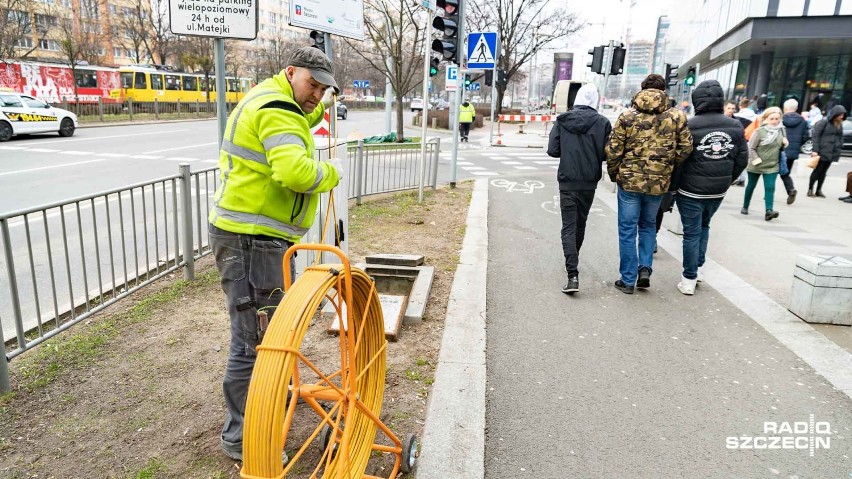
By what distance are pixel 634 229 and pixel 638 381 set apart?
2.10 m

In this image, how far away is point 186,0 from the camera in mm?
4422

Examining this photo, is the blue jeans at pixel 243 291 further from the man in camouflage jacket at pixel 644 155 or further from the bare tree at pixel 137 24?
the bare tree at pixel 137 24

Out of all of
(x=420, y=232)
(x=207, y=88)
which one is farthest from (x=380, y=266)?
(x=207, y=88)

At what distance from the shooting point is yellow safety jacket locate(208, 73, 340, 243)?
2.51 m

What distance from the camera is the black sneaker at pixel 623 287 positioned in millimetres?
5641

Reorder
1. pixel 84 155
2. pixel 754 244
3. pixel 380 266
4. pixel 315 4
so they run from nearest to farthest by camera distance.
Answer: pixel 315 4 < pixel 380 266 < pixel 754 244 < pixel 84 155

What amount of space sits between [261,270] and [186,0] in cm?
275

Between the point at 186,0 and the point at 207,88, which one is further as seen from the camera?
the point at 207,88

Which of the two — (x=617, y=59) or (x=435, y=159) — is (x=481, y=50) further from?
(x=617, y=59)

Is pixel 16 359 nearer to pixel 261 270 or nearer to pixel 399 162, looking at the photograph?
pixel 261 270

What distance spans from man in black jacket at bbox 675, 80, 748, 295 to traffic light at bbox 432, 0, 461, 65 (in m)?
5.23

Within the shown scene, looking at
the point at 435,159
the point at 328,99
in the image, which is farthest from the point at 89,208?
the point at 328,99

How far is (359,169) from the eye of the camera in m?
9.25

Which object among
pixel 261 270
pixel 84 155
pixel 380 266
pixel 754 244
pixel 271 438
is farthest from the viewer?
pixel 84 155
